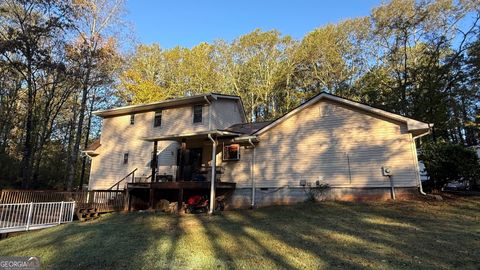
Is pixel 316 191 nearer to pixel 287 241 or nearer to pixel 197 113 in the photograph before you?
pixel 287 241

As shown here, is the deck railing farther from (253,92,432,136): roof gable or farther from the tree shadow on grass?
(253,92,432,136): roof gable

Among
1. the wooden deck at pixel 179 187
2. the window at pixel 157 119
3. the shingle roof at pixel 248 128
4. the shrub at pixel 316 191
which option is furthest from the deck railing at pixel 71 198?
the shrub at pixel 316 191

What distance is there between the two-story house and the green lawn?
174 cm

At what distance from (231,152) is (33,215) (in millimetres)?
8585

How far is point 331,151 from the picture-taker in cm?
1364

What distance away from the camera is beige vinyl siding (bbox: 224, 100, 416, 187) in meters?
12.6

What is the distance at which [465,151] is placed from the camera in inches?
516

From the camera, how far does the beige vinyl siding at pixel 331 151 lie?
12.6 m

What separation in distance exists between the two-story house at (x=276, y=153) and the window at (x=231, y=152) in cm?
5

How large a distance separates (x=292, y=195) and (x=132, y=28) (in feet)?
64.9

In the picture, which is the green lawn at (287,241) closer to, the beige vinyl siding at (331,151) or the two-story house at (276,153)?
the beige vinyl siding at (331,151)

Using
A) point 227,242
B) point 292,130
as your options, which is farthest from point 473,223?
point 292,130

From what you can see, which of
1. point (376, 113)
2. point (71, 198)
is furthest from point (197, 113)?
point (376, 113)

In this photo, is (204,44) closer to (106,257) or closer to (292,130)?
(292,130)
